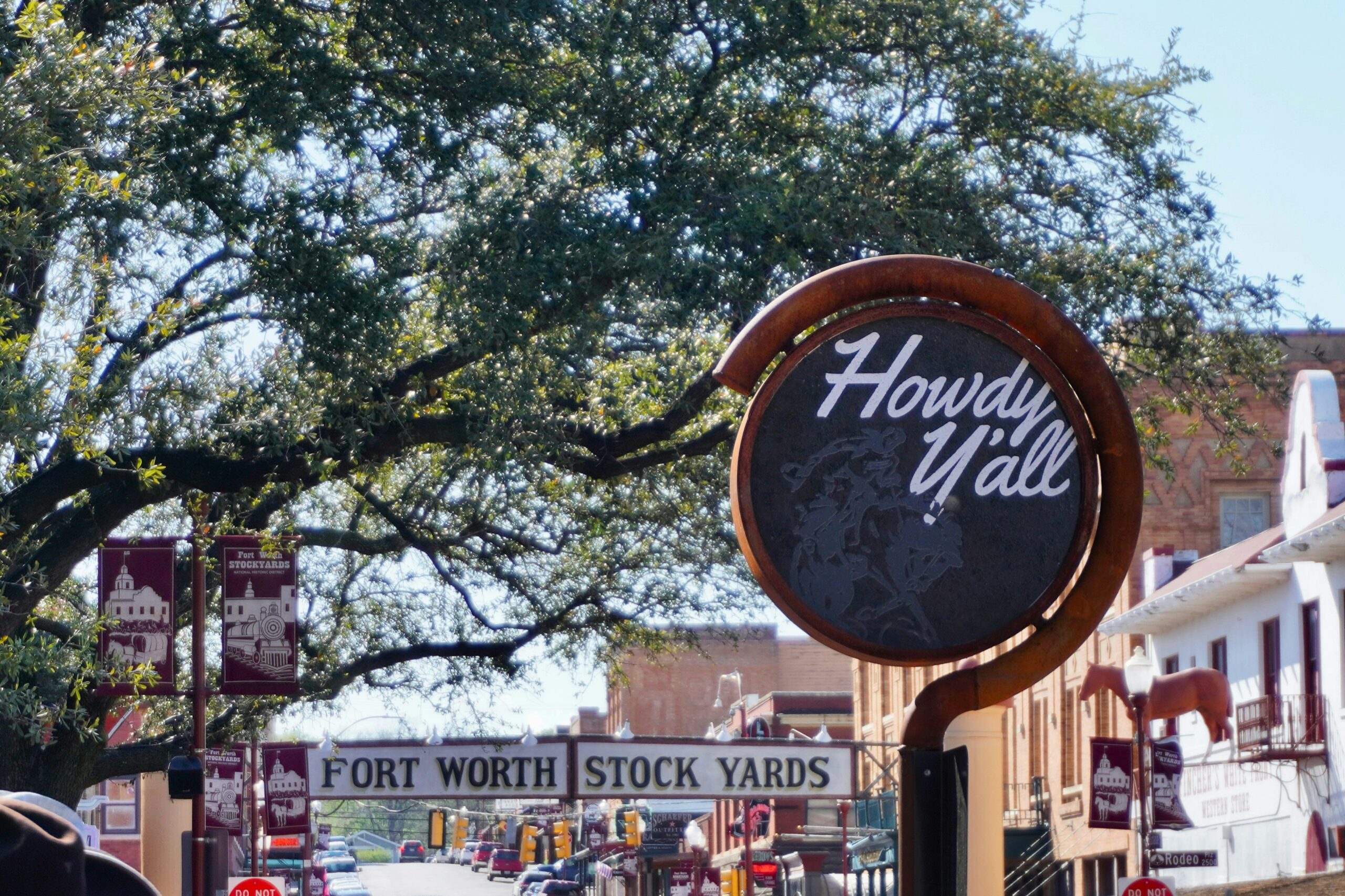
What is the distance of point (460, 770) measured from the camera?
26.6m

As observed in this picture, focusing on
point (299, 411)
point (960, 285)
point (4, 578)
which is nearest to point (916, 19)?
point (299, 411)

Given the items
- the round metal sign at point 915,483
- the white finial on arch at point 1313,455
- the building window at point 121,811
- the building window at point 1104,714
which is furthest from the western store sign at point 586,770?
the building window at point 121,811

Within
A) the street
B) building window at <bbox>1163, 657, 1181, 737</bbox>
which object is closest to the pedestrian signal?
the street

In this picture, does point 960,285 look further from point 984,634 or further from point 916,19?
point 916,19

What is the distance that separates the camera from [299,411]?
42.6ft

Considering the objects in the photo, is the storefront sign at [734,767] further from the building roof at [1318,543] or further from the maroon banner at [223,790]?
the building roof at [1318,543]

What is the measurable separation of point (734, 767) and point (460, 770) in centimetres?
448

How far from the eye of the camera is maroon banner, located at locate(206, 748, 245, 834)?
21.9 metres

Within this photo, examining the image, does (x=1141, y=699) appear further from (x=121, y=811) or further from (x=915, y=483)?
(x=121, y=811)

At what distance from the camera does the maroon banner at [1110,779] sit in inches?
882

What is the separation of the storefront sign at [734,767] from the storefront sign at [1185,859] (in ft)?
27.4

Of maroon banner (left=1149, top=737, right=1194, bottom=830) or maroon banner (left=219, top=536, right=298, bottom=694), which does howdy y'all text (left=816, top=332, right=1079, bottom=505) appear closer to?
maroon banner (left=219, top=536, right=298, bottom=694)

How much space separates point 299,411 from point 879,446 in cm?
893

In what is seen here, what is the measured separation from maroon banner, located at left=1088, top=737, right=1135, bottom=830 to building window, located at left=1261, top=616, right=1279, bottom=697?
18.0 ft
